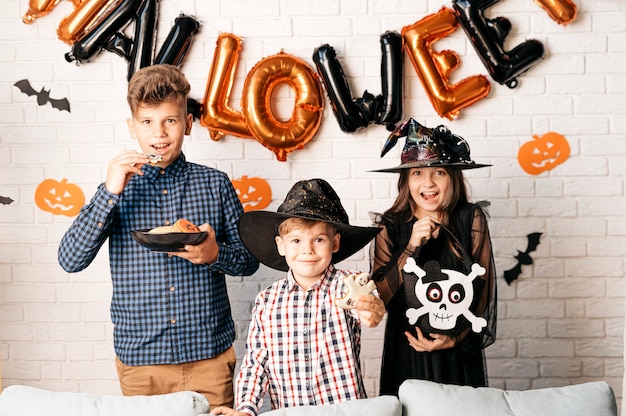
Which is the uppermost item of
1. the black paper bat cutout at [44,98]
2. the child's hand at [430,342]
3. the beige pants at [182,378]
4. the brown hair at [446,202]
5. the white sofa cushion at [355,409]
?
the black paper bat cutout at [44,98]

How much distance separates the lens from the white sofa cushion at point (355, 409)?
173 cm

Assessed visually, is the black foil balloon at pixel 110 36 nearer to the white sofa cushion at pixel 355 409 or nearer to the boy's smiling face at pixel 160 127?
the boy's smiling face at pixel 160 127

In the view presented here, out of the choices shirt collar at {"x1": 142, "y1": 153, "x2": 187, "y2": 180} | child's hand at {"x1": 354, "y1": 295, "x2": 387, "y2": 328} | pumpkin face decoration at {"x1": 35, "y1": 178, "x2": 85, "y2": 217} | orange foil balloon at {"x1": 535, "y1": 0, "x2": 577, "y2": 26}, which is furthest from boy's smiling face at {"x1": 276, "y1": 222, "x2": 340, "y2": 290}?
orange foil balloon at {"x1": 535, "y1": 0, "x2": 577, "y2": 26}

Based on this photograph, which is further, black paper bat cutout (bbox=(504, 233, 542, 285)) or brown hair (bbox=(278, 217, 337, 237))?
black paper bat cutout (bbox=(504, 233, 542, 285))

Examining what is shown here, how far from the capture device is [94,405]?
69.8 inches

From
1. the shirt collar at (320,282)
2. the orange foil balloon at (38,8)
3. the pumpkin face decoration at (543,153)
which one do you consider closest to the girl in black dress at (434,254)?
the shirt collar at (320,282)

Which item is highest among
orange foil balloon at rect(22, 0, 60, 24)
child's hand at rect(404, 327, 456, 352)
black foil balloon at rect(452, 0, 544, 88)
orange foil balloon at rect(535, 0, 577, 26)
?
orange foil balloon at rect(22, 0, 60, 24)

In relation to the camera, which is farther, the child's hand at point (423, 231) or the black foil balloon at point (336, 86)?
the black foil balloon at point (336, 86)

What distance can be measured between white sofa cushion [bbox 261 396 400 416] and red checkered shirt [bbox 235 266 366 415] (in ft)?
0.67

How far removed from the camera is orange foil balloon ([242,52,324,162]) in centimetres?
273

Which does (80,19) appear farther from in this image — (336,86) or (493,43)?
(493,43)

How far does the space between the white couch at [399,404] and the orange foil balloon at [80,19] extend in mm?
1531

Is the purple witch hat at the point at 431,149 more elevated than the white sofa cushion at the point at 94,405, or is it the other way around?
the purple witch hat at the point at 431,149

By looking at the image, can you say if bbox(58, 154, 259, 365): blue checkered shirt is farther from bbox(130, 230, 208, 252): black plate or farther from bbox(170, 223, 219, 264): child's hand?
bbox(130, 230, 208, 252): black plate
